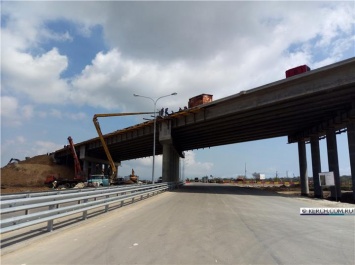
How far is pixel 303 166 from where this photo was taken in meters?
50.1

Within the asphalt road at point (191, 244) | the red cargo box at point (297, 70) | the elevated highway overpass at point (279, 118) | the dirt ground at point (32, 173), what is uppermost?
the red cargo box at point (297, 70)

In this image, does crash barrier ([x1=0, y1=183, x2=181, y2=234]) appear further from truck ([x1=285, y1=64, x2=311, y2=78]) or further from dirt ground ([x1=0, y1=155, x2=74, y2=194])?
dirt ground ([x1=0, y1=155, x2=74, y2=194])

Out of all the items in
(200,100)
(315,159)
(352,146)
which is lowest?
(315,159)

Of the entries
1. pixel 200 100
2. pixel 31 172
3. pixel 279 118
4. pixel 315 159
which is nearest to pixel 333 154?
pixel 279 118

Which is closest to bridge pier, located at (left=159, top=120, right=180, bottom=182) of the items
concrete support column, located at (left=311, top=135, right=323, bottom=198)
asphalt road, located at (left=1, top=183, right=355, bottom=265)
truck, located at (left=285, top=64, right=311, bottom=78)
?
truck, located at (left=285, top=64, right=311, bottom=78)

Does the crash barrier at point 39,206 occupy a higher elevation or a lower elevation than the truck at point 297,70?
lower

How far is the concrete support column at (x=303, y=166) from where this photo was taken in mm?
48406

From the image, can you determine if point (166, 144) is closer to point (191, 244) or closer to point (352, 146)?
Result: point (352, 146)

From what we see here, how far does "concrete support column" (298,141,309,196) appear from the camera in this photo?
159ft

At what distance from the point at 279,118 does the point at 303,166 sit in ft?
52.3

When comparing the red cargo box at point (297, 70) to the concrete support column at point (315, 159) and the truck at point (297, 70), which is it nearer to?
the truck at point (297, 70)

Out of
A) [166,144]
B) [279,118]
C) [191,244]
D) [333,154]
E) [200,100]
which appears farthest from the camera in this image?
[166,144]

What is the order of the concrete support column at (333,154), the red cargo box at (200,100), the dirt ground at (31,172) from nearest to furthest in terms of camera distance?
1. the concrete support column at (333,154)
2. the red cargo box at (200,100)
3. the dirt ground at (31,172)

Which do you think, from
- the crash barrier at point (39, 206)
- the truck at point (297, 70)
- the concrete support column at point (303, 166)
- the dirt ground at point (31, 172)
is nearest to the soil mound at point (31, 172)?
the dirt ground at point (31, 172)
